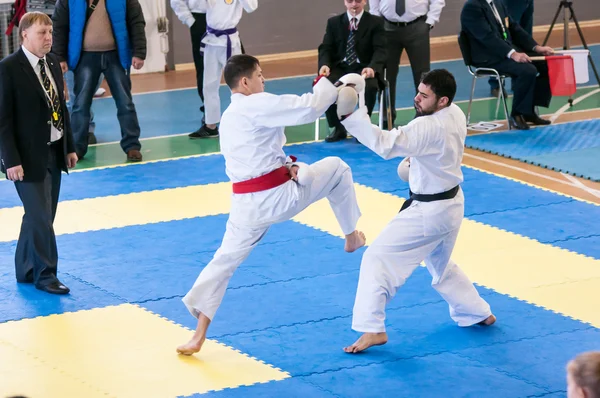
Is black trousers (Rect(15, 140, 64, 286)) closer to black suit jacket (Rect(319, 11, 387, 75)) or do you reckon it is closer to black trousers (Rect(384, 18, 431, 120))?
black suit jacket (Rect(319, 11, 387, 75))

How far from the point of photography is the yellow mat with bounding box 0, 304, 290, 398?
5562 mm

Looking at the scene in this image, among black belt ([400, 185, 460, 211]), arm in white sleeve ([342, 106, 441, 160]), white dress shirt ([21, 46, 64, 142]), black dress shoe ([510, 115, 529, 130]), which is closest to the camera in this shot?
arm in white sleeve ([342, 106, 441, 160])

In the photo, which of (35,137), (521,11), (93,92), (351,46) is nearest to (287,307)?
(35,137)

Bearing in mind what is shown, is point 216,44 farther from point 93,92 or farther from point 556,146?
point 556,146

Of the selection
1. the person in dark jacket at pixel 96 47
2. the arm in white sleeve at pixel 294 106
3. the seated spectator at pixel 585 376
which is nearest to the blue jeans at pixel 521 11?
the person in dark jacket at pixel 96 47

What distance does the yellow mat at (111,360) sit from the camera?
18.2 ft

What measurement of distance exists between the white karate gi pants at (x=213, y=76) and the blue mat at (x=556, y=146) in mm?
2997

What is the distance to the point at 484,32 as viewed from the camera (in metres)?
11.8

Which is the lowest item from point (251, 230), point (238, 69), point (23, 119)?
point (251, 230)

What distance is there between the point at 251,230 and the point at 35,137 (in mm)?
2034

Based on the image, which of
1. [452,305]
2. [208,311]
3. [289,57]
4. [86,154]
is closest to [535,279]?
[452,305]

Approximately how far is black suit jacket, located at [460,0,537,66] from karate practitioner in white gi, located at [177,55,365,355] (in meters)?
6.42

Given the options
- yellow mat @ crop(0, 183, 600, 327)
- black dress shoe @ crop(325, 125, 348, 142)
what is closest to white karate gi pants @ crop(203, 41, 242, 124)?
black dress shoe @ crop(325, 125, 348, 142)

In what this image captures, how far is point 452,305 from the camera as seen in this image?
20.6 ft
